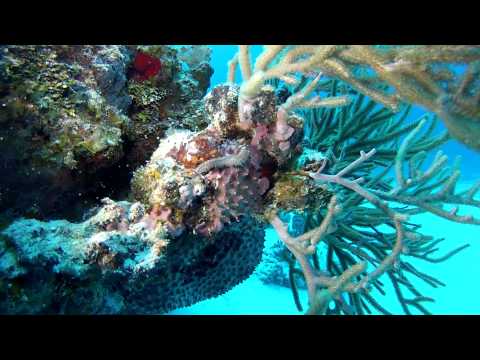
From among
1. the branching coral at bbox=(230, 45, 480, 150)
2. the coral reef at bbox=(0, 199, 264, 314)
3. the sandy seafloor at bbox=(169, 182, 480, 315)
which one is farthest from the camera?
the sandy seafloor at bbox=(169, 182, 480, 315)

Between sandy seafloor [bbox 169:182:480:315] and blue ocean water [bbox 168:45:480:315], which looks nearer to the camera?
sandy seafloor [bbox 169:182:480:315]

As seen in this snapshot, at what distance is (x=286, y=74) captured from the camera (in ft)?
7.83

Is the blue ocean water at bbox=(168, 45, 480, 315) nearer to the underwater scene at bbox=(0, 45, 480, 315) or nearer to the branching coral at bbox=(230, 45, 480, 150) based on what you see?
the underwater scene at bbox=(0, 45, 480, 315)

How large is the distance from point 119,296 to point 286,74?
1.87m

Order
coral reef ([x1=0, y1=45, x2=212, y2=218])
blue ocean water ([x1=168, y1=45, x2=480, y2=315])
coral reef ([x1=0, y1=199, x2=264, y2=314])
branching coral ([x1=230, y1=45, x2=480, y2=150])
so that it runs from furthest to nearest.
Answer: blue ocean water ([x1=168, y1=45, x2=480, y2=315]), coral reef ([x1=0, y1=45, x2=212, y2=218]), coral reef ([x1=0, y1=199, x2=264, y2=314]), branching coral ([x1=230, y1=45, x2=480, y2=150])

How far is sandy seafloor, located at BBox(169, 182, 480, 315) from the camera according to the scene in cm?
578

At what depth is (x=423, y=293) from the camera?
752cm

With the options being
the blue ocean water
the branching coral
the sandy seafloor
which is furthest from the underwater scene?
the sandy seafloor

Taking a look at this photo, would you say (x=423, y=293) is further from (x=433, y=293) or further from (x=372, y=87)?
(x=372, y=87)

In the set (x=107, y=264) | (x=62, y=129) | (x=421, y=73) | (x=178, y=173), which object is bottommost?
(x=107, y=264)

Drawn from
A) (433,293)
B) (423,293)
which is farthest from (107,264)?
(433,293)
